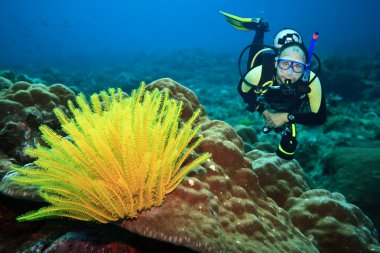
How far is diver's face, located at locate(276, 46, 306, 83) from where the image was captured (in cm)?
471

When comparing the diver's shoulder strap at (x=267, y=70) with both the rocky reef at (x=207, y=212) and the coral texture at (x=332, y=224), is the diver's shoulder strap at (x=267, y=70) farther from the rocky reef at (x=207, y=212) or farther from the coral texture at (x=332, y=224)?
the coral texture at (x=332, y=224)

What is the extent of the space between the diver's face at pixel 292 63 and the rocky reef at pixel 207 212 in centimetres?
158

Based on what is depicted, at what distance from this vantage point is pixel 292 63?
4.72 meters

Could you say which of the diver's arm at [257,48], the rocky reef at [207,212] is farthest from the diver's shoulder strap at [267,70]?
the rocky reef at [207,212]

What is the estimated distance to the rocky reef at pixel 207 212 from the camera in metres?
2.25

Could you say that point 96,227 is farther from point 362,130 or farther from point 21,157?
point 362,130

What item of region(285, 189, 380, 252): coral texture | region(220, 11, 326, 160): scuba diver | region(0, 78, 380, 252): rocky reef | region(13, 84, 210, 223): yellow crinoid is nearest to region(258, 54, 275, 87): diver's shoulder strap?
region(220, 11, 326, 160): scuba diver

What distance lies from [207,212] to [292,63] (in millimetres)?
3511

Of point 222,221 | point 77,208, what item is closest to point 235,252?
point 222,221

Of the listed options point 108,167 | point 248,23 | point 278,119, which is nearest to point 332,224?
point 278,119

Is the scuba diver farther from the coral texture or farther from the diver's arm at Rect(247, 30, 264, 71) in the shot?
the coral texture

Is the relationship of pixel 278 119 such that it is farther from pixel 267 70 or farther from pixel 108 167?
pixel 108 167

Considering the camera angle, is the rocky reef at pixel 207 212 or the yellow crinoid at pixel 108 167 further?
the rocky reef at pixel 207 212

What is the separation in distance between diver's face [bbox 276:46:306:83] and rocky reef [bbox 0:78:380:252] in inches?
62.4
